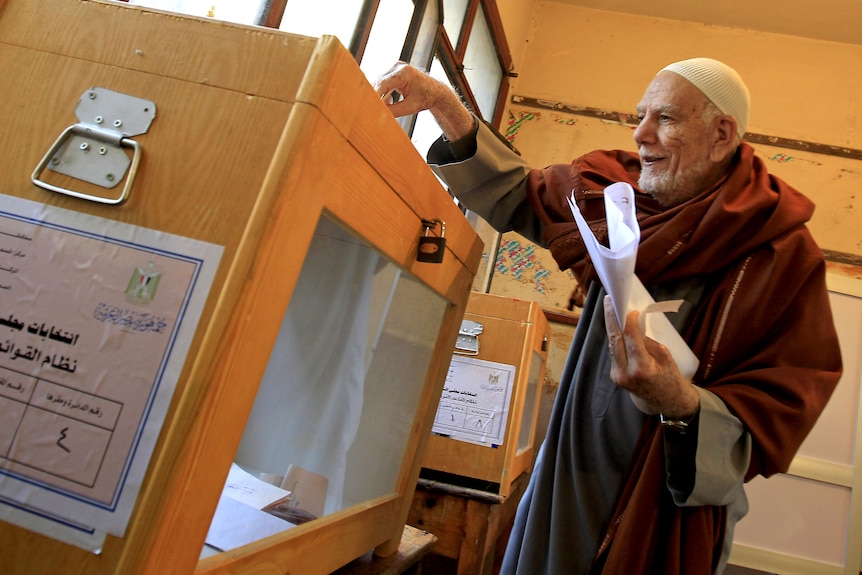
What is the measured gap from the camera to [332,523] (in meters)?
0.74

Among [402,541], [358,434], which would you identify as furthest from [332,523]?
[402,541]

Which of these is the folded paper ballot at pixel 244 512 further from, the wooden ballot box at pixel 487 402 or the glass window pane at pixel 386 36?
the glass window pane at pixel 386 36

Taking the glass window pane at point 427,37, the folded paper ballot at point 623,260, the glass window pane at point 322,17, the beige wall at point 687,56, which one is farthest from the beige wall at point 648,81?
the folded paper ballot at point 623,260

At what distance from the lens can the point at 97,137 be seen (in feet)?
1.68

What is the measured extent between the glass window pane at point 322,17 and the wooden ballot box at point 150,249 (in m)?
1.04

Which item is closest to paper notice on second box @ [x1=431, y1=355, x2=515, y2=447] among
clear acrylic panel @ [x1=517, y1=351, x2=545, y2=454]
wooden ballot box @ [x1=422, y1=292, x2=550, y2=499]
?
wooden ballot box @ [x1=422, y1=292, x2=550, y2=499]

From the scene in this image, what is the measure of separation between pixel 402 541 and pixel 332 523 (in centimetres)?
33

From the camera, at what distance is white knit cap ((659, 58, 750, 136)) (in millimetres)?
1304

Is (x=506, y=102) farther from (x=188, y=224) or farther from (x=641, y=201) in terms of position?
(x=188, y=224)

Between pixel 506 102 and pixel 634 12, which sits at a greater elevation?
pixel 634 12

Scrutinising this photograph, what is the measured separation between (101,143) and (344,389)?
44 cm

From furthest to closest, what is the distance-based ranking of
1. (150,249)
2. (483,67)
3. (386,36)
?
(483,67)
(386,36)
(150,249)

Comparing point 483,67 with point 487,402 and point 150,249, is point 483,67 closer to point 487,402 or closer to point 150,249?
Answer: point 487,402

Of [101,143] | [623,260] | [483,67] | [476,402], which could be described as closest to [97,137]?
[101,143]
